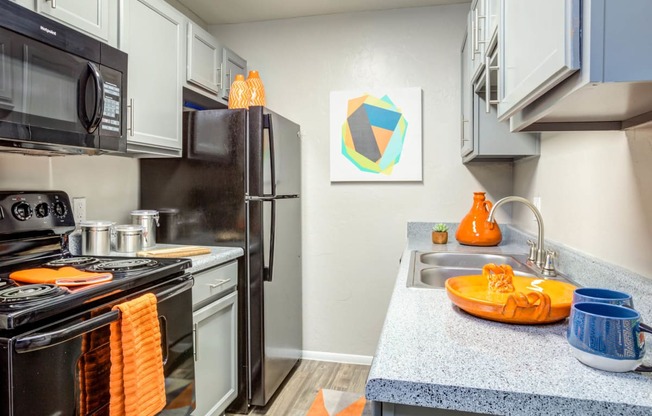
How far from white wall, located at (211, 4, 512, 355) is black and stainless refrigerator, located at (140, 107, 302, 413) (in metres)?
0.65

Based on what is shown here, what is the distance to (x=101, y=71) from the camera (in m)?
1.56

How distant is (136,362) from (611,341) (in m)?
1.20

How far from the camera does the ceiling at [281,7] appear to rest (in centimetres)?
274

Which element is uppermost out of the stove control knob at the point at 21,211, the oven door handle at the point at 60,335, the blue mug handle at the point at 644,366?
the stove control knob at the point at 21,211

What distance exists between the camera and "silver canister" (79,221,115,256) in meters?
1.80

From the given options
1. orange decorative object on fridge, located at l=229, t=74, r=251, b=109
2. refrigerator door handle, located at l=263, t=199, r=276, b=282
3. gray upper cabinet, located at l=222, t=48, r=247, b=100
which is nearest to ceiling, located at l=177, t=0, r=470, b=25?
gray upper cabinet, located at l=222, t=48, r=247, b=100

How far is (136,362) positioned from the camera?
4.06ft

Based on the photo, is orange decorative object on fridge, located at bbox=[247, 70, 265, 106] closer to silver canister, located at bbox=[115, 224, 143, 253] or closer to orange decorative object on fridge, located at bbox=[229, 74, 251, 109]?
orange decorative object on fridge, located at bbox=[229, 74, 251, 109]

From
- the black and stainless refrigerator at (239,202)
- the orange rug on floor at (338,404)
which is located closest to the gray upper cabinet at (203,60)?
the black and stainless refrigerator at (239,202)

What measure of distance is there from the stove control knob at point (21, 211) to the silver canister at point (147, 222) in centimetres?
56

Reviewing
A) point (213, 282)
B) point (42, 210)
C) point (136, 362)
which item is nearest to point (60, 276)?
point (136, 362)

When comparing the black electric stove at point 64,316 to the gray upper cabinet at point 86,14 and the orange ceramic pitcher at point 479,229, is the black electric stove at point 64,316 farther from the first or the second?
the orange ceramic pitcher at point 479,229

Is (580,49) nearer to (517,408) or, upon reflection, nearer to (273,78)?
(517,408)

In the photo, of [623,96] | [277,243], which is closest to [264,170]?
[277,243]
